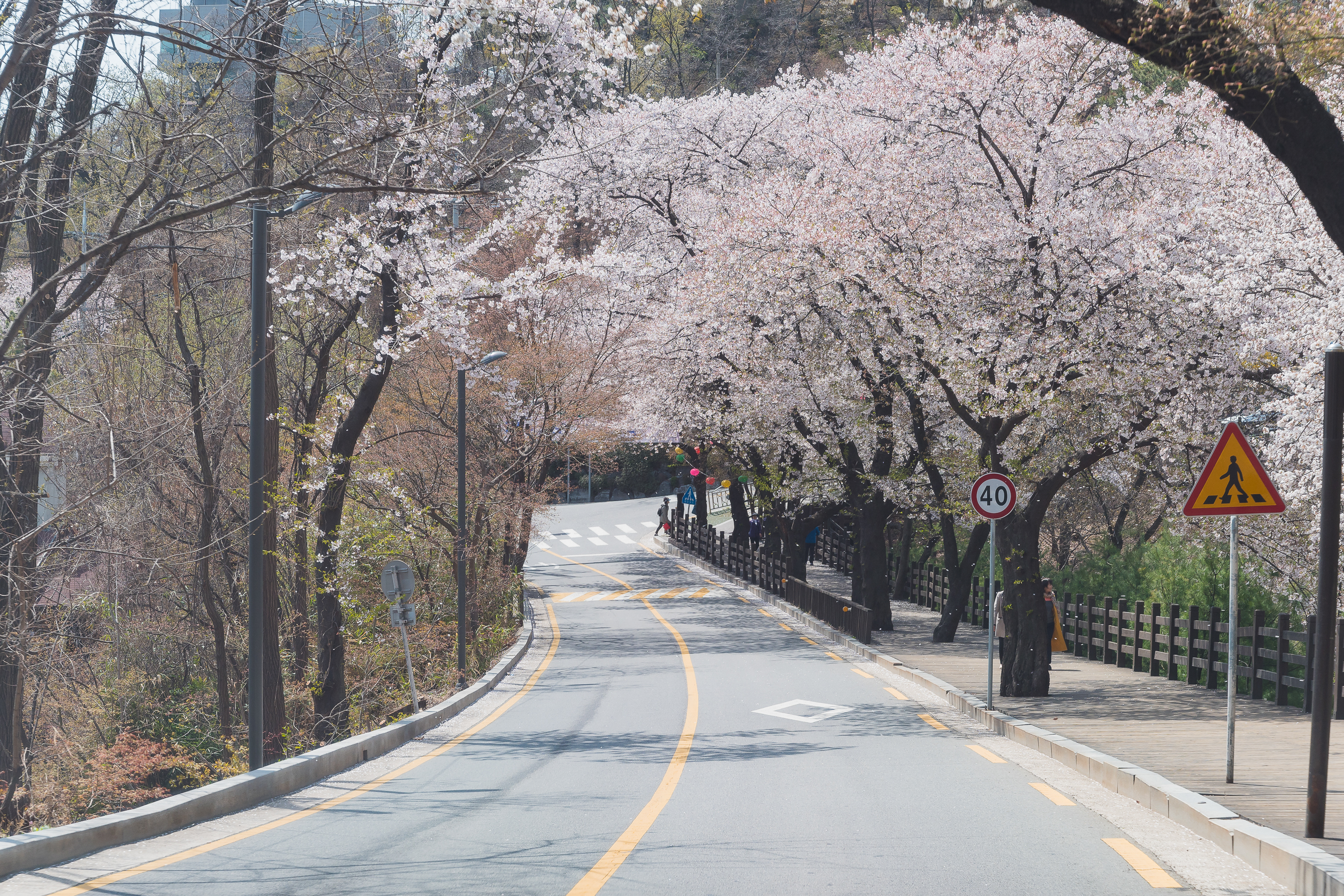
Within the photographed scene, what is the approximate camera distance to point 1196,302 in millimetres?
15094

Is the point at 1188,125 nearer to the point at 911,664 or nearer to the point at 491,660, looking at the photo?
the point at 911,664

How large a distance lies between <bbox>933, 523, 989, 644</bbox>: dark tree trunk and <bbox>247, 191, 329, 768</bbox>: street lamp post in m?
16.9

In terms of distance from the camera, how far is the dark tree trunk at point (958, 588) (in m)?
25.2

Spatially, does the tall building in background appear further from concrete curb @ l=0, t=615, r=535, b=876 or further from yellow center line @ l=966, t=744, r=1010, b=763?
yellow center line @ l=966, t=744, r=1010, b=763

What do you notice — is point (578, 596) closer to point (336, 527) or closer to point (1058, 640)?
point (1058, 640)

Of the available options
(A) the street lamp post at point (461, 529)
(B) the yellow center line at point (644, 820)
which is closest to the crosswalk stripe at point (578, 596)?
(A) the street lamp post at point (461, 529)

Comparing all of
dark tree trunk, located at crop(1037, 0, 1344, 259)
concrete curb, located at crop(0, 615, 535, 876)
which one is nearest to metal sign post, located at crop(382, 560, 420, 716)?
concrete curb, located at crop(0, 615, 535, 876)

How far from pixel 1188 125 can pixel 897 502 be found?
1215cm

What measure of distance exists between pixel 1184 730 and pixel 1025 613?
→ 12.1 feet

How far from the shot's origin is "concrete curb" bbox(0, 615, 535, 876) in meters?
6.93

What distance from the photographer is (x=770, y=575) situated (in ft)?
123

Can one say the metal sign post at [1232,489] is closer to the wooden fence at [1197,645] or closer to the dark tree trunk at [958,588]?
the wooden fence at [1197,645]

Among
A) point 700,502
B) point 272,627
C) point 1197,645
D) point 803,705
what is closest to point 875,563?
point 1197,645

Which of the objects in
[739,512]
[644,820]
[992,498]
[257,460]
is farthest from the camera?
[739,512]
